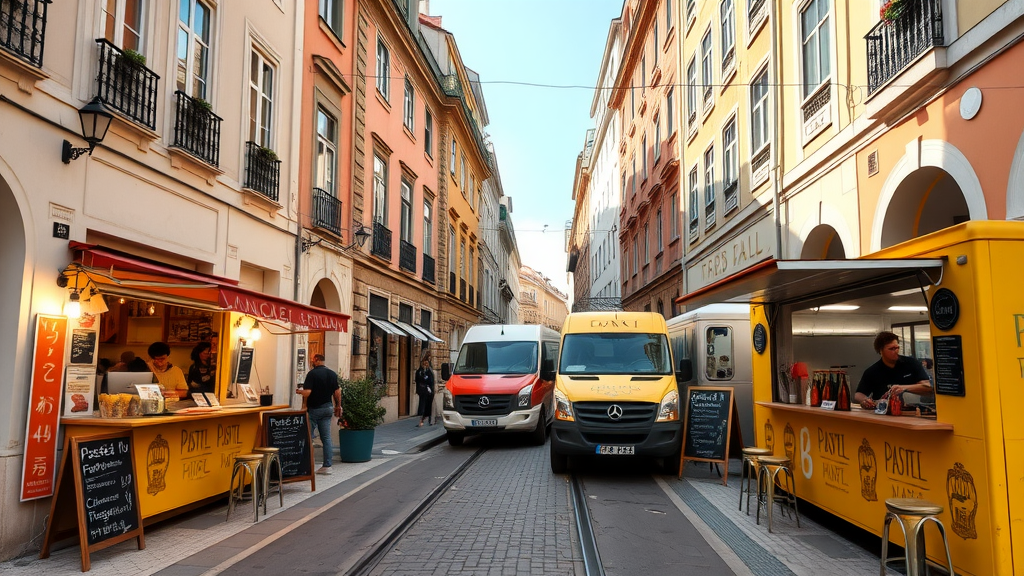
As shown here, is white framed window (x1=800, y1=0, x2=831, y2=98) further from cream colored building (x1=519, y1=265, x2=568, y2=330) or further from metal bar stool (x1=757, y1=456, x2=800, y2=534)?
cream colored building (x1=519, y1=265, x2=568, y2=330)

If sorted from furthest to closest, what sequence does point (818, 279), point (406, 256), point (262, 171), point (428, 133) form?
point (428, 133)
point (406, 256)
point (262, 171)
point (818, 279)

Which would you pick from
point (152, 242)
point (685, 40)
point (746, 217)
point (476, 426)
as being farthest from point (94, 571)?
point (685, 40)

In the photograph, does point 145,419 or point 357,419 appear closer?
point 145,419

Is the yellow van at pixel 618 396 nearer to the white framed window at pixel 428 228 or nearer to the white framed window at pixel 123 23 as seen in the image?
the white framed window at pixel 123 23

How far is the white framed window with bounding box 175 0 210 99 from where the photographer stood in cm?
1037

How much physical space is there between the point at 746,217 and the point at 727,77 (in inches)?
173

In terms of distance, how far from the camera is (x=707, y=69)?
22000 mm

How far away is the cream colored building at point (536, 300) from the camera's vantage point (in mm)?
103875

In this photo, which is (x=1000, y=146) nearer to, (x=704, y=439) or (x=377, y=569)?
(x=704, y=439)

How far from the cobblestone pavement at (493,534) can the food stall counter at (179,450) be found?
2.45 meters

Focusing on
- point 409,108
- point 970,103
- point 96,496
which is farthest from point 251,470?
point 409,108

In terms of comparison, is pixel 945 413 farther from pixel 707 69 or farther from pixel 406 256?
pixel 406 256

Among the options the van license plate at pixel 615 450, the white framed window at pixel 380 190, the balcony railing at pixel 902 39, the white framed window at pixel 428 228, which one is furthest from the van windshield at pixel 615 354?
the white framed window at pixel 428 228

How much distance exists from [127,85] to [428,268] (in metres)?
17.7
